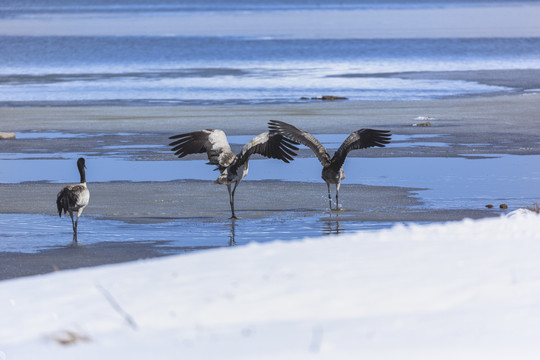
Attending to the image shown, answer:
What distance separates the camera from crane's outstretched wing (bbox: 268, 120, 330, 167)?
13.0m

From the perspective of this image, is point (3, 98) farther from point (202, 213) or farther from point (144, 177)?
point (202, 213)

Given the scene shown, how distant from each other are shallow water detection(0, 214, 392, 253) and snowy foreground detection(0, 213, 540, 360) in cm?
340

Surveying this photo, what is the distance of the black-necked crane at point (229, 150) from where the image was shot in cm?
1278

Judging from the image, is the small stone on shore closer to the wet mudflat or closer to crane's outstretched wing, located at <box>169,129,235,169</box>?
the wet mudflat

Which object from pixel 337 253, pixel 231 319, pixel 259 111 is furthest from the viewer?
pixel 259 111

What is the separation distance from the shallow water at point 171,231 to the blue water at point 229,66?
18.0 metres

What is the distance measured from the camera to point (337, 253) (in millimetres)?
7191

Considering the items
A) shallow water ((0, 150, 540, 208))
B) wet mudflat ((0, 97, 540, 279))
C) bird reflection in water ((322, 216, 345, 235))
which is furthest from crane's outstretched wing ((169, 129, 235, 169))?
shallow water ((0, 150, 540, 208))

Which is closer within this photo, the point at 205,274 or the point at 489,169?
the point at 205,274

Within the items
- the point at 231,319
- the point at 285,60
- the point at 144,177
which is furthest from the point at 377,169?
the point at 285,60

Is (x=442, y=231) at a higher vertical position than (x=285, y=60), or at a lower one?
lower

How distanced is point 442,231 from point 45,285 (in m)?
3.15

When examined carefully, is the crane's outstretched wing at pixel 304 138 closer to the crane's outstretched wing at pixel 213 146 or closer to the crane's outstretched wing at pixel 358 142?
the crane's outstretched wing at pixel 358 142

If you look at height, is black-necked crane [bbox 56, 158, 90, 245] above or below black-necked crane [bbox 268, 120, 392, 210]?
below
